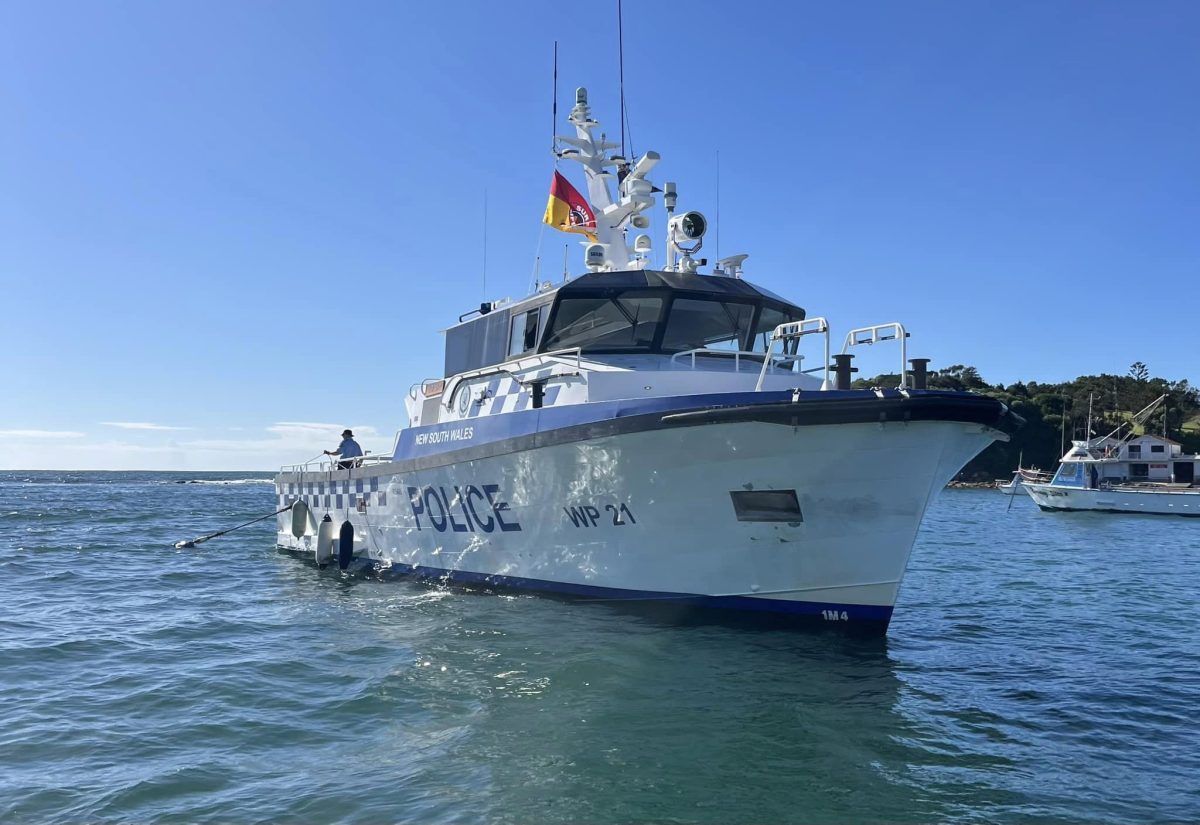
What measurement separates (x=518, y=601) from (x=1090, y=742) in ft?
19.9

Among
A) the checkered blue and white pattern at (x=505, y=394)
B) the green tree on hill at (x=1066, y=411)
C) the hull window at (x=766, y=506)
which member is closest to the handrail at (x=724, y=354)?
the checkered blue and white pattern at (x=505, y=394)

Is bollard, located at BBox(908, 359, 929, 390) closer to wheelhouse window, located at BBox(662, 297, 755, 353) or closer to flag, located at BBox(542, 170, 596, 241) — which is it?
wheelhouse window, located at BBox(662, 297, 755, 353)

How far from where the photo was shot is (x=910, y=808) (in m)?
4.41

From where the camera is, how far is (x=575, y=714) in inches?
231

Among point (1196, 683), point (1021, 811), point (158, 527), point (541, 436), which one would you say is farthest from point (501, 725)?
point (158, 527)

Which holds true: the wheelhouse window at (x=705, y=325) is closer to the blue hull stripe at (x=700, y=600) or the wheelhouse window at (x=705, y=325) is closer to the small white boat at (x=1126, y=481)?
the blue hull stripe at (x=700, y=600)

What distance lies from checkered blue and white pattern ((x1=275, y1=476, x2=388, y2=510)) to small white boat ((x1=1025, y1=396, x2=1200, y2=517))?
123ft

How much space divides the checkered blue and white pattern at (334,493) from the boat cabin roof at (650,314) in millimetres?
4071

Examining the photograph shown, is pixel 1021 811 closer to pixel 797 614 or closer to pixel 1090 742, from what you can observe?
pixel 1090 742

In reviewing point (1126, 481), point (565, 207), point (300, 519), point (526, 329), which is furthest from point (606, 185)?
point (1126, 481)

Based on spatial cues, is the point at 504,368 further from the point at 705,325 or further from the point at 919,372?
the point at 919,372

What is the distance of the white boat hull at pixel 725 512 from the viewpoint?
7.47 metres

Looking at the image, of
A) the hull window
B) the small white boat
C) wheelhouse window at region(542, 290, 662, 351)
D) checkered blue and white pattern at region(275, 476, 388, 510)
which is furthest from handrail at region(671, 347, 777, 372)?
the small white boat

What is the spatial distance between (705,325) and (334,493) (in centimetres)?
813
